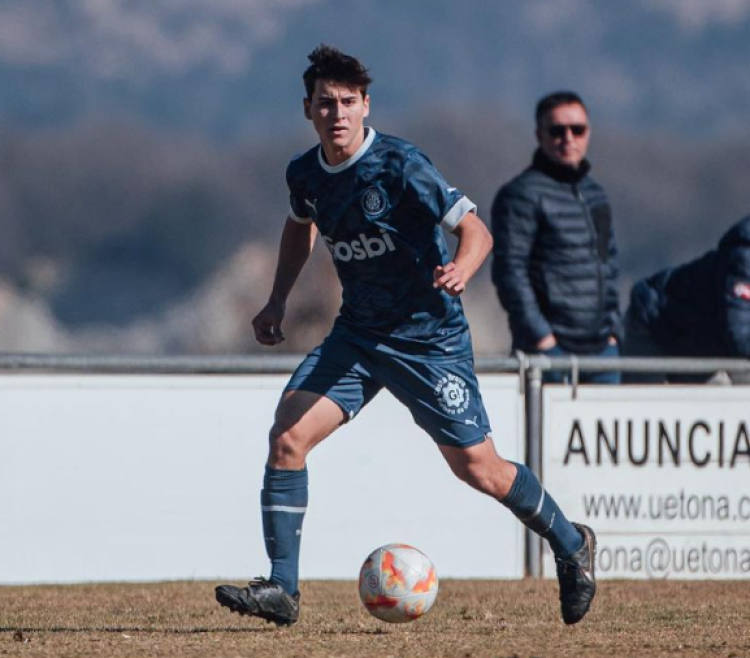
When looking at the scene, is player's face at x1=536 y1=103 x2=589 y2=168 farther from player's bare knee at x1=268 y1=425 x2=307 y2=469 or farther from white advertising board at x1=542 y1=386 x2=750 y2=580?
player's bare knee at x1=268 y1=425 x2=307 y2=469

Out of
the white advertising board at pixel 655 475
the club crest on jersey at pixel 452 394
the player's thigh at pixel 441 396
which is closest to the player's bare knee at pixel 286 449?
the player's thigh at pixel 441 396

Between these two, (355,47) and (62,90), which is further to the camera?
(355,47)

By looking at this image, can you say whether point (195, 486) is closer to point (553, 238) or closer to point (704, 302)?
point (553, 238)

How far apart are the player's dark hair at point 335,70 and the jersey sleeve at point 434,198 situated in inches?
16.4

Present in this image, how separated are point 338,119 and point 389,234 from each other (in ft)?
1.74

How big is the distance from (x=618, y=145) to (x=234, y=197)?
694 centimetres

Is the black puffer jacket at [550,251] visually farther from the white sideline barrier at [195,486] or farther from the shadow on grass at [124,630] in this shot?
the shadow on grass at [124,630]

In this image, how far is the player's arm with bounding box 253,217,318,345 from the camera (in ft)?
26.6

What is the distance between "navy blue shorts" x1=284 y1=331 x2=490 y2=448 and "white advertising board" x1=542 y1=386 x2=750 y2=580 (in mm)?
2924

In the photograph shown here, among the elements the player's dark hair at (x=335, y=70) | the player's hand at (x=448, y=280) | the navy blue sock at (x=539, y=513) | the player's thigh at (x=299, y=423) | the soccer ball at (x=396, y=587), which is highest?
the player's dark hair at (x=335, y=70)

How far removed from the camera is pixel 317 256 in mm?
22047

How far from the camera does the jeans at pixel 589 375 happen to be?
10.8 meters

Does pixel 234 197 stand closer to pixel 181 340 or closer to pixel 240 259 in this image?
pixel 240 259

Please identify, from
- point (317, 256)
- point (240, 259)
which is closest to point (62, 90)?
point (240, 259)
